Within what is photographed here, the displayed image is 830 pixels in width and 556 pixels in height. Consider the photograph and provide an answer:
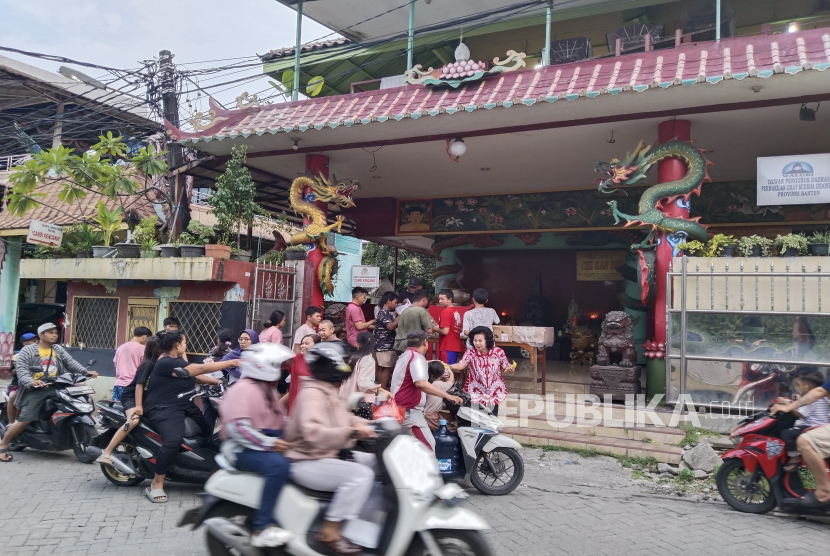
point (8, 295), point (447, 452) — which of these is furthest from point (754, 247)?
point (8, 295)

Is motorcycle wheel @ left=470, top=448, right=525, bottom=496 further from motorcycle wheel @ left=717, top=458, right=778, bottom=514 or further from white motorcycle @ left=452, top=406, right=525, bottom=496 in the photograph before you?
motorcycle wheel @ left=717, top=458, right=778, bottom=514

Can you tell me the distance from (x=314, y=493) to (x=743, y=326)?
A: 5425 millimetres

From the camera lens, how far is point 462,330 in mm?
8062

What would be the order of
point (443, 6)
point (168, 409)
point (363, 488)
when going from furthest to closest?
point (443, 6) < point (168, 409) < point (363, 488)

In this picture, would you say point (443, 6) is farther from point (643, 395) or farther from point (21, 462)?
point (21, 462)

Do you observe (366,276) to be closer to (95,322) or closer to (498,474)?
(95,322)

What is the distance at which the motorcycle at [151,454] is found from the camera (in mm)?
5312

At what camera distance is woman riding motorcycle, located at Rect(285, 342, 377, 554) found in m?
3.13

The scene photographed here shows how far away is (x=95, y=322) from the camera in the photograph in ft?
33.0

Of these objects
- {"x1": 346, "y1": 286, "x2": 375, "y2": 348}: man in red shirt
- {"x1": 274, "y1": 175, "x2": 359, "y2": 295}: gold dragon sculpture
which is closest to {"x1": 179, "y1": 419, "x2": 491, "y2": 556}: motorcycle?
{"x1": 346, "y1": 286, "x2": 375, "y2": 348}: man in red shirt

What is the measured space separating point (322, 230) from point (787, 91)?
21.5ft

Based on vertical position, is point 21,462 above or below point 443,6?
below

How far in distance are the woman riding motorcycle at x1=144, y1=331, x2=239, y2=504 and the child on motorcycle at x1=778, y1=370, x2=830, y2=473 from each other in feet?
15.8

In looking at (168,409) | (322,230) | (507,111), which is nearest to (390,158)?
(322,230)
